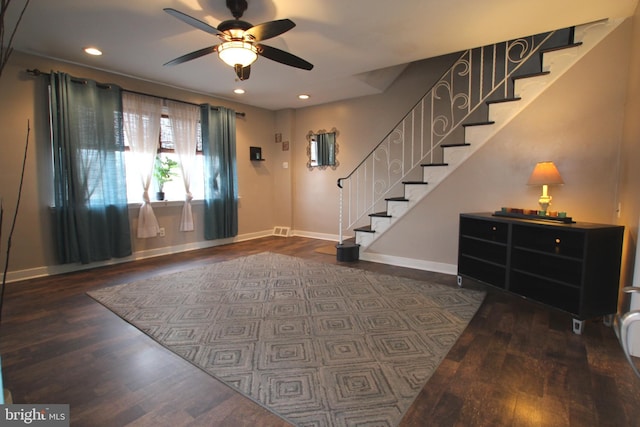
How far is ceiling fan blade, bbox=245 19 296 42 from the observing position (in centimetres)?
239

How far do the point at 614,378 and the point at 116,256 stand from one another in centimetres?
534

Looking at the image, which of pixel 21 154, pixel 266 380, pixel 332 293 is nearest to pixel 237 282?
pixel 332 293

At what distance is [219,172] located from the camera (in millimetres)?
5668

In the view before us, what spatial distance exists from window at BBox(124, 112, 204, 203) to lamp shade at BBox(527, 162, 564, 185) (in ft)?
15.8

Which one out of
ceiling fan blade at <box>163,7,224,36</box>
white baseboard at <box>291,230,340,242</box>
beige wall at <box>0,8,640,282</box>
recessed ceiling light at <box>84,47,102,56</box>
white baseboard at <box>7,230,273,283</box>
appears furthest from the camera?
white baseboard at <box>291,230,340,242</box>

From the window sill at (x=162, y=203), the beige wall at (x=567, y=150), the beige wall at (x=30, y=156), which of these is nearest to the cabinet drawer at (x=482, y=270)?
the beige wall at (x=567, y=150)

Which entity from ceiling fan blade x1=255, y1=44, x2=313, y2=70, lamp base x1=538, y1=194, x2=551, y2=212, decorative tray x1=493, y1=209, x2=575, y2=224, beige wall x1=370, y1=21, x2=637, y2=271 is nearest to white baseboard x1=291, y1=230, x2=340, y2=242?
beige wall x1=370, y1=21, x2=637, y2=271

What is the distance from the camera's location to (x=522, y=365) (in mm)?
2068

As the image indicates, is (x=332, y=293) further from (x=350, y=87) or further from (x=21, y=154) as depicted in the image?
(x=21, y=154)

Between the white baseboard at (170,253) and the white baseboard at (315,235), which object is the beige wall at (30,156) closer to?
the white baseboard at (170,253)

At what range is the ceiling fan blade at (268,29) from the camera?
2.39 meters

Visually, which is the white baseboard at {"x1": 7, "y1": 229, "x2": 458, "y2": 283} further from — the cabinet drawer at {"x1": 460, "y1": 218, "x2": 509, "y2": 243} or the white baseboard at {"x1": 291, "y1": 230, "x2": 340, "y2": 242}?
the white baseboard at {"x1": 291, "y1": 230, "x2": 340, "y2": 242}

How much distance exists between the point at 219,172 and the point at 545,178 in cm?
476

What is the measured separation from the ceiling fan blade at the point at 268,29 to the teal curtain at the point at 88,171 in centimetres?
286
